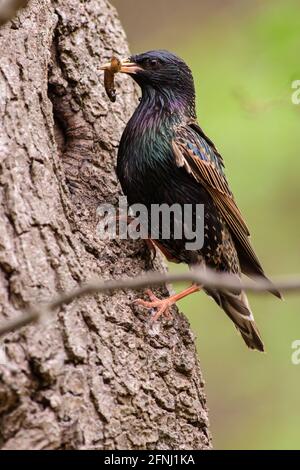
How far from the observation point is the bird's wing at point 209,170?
513cm

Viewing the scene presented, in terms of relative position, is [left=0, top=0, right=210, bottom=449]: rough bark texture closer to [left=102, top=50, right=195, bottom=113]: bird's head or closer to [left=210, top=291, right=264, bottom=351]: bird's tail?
[left=102, top=50, right=195, bottom=113]: bird's head

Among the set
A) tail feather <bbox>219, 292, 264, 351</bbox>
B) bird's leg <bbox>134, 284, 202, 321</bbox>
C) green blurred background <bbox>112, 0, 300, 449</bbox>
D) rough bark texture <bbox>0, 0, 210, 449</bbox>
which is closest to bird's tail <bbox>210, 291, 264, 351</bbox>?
tail feather <bbox>219, 292, 264, 351</bbox>

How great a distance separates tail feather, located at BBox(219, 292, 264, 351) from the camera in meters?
5.54

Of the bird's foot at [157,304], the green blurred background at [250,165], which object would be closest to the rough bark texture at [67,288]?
the bird's foot at [157,304]

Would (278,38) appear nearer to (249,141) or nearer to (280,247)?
(249,141)

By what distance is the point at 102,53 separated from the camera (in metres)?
5.46

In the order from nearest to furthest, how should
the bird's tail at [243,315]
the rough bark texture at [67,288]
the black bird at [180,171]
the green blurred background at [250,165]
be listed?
the rough bark texture at [67,288] → the black bird at [180,171] → the bird's tail at [243,315] → the green blurred background at [250,165]

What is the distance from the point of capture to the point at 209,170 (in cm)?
523

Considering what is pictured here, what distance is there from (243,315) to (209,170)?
0.95m

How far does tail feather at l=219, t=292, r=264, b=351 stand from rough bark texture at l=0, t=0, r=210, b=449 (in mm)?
656

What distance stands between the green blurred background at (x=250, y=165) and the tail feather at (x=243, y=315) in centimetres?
157

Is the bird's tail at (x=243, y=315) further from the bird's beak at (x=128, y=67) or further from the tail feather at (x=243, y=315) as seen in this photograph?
the bird's beak at (x=128, y=67)
